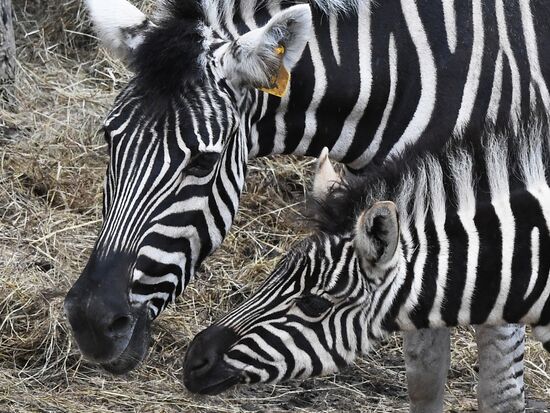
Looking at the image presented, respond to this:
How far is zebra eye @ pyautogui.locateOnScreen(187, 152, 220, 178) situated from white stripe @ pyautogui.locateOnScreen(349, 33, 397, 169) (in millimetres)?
1117

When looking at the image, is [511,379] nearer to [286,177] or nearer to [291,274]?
[291,274]

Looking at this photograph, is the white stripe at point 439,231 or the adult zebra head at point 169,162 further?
the adult zebra head at point 169,162

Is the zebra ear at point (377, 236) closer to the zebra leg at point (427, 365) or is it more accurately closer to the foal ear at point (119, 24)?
the foal ear at point (119, 24)

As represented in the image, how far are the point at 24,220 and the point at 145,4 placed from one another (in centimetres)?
307

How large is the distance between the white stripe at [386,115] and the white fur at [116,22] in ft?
4.44

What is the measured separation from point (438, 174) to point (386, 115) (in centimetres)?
128

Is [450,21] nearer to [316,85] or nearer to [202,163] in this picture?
[316,85]

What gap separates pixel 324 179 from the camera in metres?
5.77

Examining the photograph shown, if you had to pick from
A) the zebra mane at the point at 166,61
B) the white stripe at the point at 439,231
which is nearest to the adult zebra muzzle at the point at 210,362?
the white stripe at the point at 439,231

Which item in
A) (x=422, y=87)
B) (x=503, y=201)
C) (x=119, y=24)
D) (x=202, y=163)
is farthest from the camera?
(x=422, y=87)

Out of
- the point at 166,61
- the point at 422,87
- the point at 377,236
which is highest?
the point at 422,87

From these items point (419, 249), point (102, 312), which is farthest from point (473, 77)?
point (102, 312)

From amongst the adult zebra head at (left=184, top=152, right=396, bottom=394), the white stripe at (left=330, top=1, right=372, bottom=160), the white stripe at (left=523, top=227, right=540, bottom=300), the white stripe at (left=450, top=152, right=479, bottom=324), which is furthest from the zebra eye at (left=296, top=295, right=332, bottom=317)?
the white stripe at (left=330, top=1, right=372, bottom=160)

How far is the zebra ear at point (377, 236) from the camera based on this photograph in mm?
5027
